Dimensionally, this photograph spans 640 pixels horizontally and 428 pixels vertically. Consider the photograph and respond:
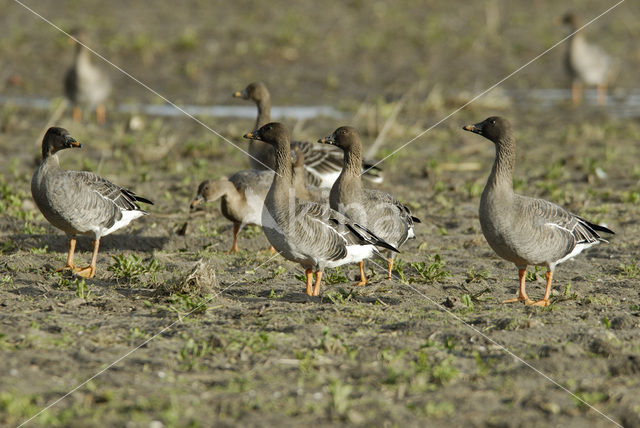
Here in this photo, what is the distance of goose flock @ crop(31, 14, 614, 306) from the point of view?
24.8 feet

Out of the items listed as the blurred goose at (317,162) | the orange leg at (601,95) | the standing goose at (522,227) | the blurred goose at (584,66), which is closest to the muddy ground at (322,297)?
A: the standing goose at (522,227)

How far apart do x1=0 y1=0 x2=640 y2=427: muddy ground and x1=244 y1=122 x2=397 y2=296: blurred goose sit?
36cm

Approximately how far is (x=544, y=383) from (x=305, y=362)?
1690 mm

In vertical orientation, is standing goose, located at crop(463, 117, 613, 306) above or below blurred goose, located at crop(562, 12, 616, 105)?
below

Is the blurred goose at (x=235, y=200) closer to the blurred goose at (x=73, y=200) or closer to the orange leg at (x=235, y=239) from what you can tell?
the orange leg at (x=235, y=239)

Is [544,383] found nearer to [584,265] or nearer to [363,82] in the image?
[584,265]

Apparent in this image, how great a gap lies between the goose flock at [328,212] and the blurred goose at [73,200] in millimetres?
11

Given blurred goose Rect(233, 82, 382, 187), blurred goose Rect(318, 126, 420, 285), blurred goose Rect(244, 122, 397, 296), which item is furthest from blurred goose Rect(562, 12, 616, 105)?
blurred goose Rect(244, 122, 397, 296)

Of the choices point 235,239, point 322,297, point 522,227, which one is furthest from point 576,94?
point 322,297

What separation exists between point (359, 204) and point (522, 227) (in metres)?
1.74

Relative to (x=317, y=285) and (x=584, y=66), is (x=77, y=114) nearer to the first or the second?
(x=317, y=285)

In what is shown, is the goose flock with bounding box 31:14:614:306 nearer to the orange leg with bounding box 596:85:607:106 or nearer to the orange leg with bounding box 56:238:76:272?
the orange leg with bounding box 56:238:76:272

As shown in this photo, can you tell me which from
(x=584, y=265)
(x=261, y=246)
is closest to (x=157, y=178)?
(x=261, y=246)

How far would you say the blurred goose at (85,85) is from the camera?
53.2ft
